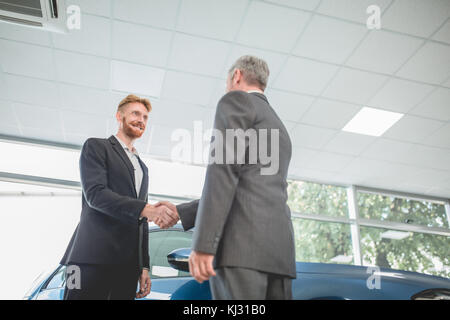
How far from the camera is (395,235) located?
574 centimetres

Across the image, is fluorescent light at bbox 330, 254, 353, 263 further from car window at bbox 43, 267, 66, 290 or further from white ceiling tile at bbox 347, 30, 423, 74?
car window at bbox 43, 267, 66, 290

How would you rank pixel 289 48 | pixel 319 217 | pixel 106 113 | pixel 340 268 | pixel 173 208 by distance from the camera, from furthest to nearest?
pixel 319 217 < pixel 106 113 < pixel 289 48 < pixel 340 268 < pixel 173 208

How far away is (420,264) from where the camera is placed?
5.49 metres

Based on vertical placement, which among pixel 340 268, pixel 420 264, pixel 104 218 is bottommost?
pixel 340 268

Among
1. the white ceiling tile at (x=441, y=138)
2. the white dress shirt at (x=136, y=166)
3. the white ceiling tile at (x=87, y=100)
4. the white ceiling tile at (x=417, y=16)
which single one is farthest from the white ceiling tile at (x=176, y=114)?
the white ceiling tile at (x=441, y=138)

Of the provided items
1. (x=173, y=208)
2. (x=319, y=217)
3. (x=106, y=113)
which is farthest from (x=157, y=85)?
(x=319, y=217)

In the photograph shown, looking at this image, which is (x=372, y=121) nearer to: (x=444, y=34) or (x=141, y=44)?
(x=444, y=34)

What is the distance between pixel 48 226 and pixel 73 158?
42.3 inches

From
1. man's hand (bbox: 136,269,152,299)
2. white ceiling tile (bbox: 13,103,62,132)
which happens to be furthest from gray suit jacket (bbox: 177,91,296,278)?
white ceiling tile (bbox: 13,103,62,132)

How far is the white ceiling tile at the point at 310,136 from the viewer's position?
14.1ft

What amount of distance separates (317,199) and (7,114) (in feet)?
15.2

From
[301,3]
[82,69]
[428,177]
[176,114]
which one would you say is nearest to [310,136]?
[176,114]

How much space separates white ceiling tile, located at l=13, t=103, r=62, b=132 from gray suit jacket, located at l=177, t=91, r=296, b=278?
3.70 m

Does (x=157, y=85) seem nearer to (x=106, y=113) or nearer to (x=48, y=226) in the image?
(x=106, y=113)
